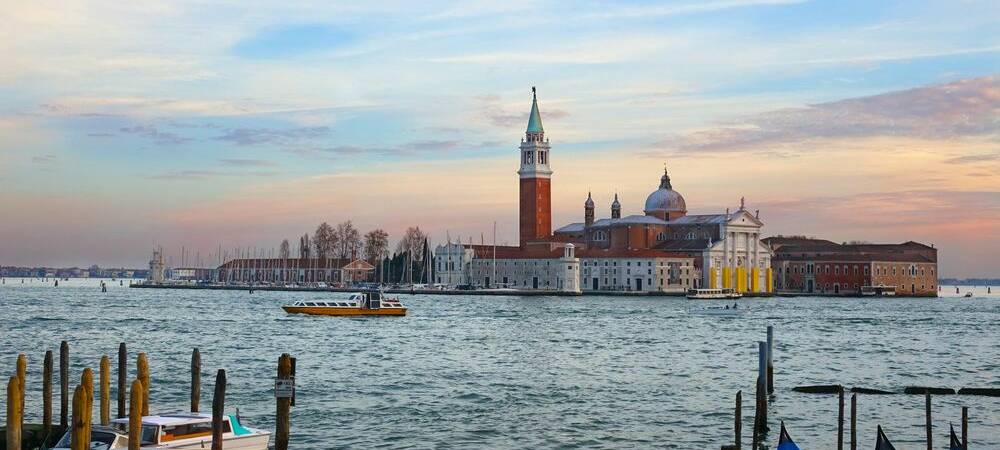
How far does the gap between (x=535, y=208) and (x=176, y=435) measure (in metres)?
96.3

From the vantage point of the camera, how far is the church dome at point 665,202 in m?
117

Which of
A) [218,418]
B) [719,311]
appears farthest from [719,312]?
[218,418]

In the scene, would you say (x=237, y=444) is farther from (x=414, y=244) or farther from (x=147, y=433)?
(x=414, y=244)

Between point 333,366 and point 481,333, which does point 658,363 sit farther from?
point 481,333

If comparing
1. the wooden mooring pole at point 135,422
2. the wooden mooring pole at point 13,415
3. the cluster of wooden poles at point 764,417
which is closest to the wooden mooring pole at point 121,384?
the wooden mooring pole at point 13,415

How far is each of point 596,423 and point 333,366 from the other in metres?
10.8

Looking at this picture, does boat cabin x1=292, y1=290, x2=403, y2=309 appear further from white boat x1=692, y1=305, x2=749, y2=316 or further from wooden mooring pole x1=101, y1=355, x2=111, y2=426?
wooden mooring pole x1=101, y1=355, x2=111, y2=426

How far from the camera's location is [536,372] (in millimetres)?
29391

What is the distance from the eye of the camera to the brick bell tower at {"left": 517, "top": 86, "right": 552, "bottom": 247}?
360 feet

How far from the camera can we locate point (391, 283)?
11969 cm

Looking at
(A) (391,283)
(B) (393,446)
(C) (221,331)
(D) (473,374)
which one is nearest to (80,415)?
(B) (393,446)

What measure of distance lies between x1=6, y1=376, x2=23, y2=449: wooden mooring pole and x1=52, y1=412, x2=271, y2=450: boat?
760 mm

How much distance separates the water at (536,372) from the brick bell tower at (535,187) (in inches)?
2108

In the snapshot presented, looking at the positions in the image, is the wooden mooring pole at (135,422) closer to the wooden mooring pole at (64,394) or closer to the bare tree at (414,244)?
the wooden mooring pole at (64,394)
